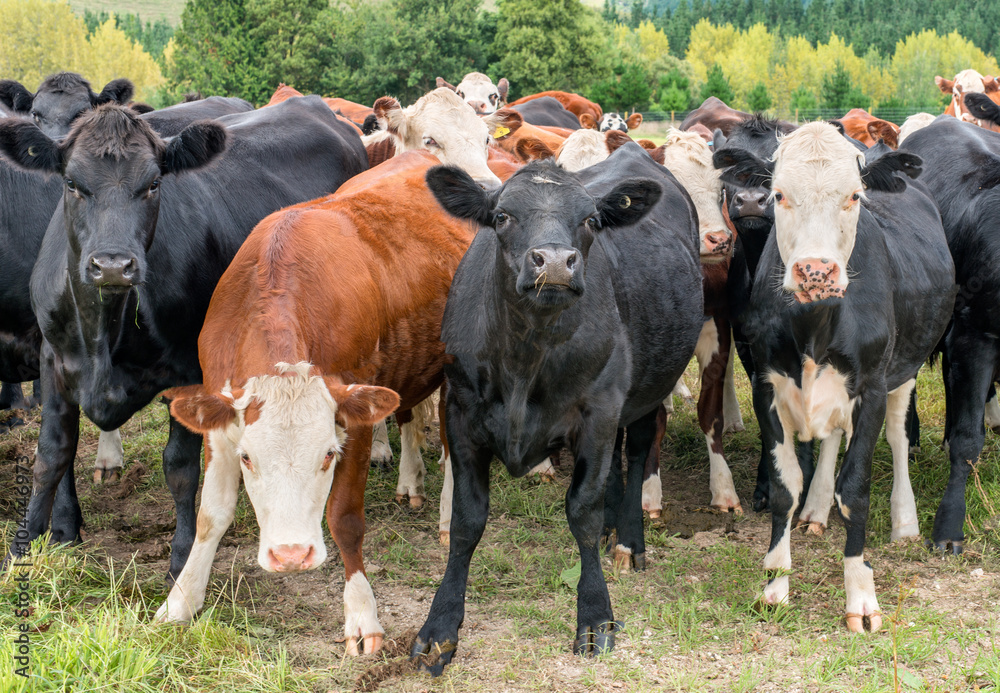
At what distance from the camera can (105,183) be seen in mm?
4152

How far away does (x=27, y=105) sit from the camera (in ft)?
30.3

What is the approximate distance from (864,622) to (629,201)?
7.36ft

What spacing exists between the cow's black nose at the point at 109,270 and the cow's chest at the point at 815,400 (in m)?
3.11

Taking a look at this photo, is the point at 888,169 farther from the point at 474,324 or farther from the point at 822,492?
the point at 474,324

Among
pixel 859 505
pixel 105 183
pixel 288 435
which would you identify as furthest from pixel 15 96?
pixel 859 505

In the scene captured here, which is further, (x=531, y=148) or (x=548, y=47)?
(x=548, y=47)

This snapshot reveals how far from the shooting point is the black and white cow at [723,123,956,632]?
420 centimetres

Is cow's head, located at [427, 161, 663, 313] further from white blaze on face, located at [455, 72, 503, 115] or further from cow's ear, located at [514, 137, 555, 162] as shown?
white blaze on face, located at [455, 72, 503, 115]

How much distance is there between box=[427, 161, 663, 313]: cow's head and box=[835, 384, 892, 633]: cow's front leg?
147 centimetres

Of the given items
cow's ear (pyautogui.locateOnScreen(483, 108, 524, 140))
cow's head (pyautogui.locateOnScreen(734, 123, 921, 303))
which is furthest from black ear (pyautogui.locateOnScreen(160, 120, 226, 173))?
cow's ear (pyautogui.locateOnScreen(483, 108, 524, 140))

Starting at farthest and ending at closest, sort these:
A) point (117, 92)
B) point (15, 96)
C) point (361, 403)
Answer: point (15, 96)
point (117, 92)
point (361, 403)

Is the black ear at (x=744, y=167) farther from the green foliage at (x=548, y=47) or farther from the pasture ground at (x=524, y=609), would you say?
the green foliage at (x=548, y=47)

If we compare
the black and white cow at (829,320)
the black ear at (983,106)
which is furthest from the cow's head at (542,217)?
the black ear at (983,106)

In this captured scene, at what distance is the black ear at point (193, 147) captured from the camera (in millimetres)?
4523
